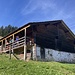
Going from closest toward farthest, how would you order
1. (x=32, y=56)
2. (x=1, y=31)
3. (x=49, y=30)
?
1. (x=32, y=56)
2. (x=49, y=30)
3. (x=1, y=31)

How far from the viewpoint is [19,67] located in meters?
16.0

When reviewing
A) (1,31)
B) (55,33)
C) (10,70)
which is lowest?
(10,70)

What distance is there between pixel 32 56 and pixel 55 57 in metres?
3.87

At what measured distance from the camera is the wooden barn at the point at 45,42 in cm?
2408

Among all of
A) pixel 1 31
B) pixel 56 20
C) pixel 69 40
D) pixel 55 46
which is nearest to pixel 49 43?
pixel 55 46

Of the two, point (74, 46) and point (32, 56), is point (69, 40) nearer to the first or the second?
point (74, 46)

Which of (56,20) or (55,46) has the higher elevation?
(56,20)

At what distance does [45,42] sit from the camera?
26.2 m

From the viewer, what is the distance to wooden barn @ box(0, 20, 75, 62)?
24083 millimetres

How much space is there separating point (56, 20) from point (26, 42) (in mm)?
5916

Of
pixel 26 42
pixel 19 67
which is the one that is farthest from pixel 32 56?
Result: pixel 19 67

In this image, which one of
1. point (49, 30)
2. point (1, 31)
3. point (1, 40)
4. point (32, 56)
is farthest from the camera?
point (1, 31)

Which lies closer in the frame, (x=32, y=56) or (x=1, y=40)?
(x=32, y=56)

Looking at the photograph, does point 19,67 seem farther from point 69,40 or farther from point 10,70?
point 69,40
